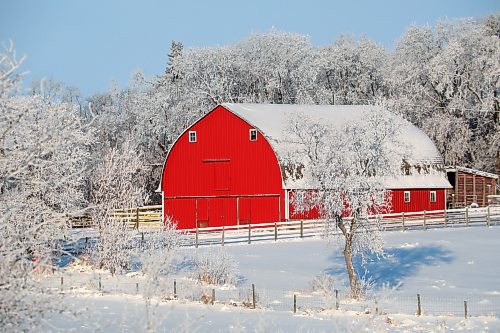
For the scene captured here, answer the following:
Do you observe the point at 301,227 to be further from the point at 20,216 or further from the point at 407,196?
the point at 20,216

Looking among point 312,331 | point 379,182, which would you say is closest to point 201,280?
point 379,182

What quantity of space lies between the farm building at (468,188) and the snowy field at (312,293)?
1236cm

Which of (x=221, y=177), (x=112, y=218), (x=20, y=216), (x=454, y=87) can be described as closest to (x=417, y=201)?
(x=221, y=177)

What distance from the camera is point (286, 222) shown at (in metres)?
41.3

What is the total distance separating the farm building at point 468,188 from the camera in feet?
177

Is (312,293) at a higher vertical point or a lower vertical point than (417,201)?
lower

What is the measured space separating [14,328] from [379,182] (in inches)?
697

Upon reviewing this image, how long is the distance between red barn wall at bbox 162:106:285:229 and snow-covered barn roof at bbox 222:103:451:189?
0.62 m

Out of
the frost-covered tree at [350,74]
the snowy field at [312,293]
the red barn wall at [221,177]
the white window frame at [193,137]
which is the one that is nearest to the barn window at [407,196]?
the snowy field at [312,293]

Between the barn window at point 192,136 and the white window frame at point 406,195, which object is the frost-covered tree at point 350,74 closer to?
the white window frame at point 406,195

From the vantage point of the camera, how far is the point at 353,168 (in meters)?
24.8

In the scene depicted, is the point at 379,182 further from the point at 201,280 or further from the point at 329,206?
the point at 201,280

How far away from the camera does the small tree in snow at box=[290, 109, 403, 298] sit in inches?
977

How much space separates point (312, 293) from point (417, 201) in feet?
82.1
